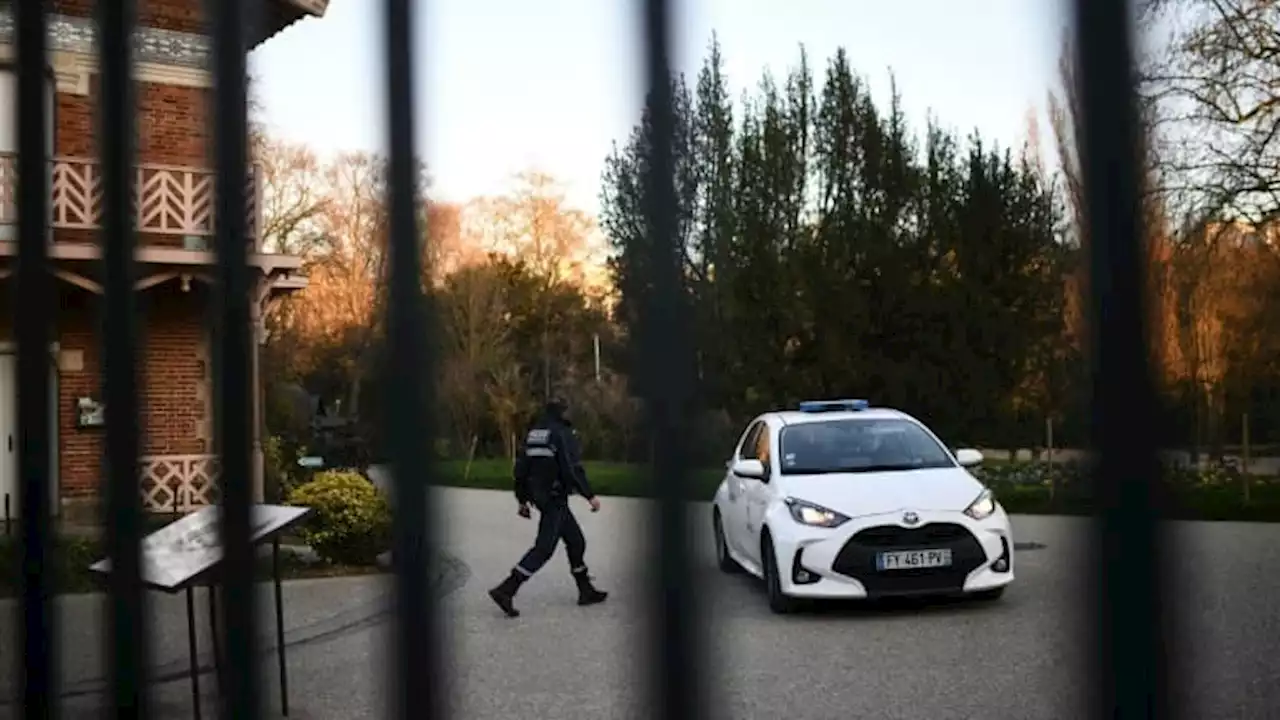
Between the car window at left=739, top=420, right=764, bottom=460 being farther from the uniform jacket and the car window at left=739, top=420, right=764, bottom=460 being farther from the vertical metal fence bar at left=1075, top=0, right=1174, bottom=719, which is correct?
the vertical metal fence bar at left=1075, top=0, right=1174, bottom=719

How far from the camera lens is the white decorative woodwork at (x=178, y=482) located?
2.95 feet

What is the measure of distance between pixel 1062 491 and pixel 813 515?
205 inches

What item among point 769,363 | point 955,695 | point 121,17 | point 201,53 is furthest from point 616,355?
point 955,695

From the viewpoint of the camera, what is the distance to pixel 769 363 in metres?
0.96

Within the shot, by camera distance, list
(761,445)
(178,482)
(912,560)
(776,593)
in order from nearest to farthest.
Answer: (178,482)
(761,445)
(776,593)
(912,560)

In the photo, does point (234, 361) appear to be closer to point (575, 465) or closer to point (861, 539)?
point (575, 465)

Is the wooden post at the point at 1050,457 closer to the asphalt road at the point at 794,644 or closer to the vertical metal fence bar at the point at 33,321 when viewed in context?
the asphalt road at the point at 794,644

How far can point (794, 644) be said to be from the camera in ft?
16.3

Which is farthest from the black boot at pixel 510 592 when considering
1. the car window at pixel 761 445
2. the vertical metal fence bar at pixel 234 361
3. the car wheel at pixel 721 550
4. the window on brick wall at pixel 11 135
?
the vertical metal fence bar at pixel 234 361

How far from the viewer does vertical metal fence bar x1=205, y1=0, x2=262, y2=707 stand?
0.85 metres

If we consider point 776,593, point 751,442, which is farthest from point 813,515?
point 751,442

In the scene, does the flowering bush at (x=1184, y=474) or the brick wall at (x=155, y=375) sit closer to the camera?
the flowering bush at (x=1184, y=474)

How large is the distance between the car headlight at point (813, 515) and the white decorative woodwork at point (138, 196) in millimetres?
4716

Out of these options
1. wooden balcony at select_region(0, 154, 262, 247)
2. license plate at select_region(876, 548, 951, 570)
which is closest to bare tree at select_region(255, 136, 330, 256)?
wooden balcony at select_region(0, 154, 262, 247)
